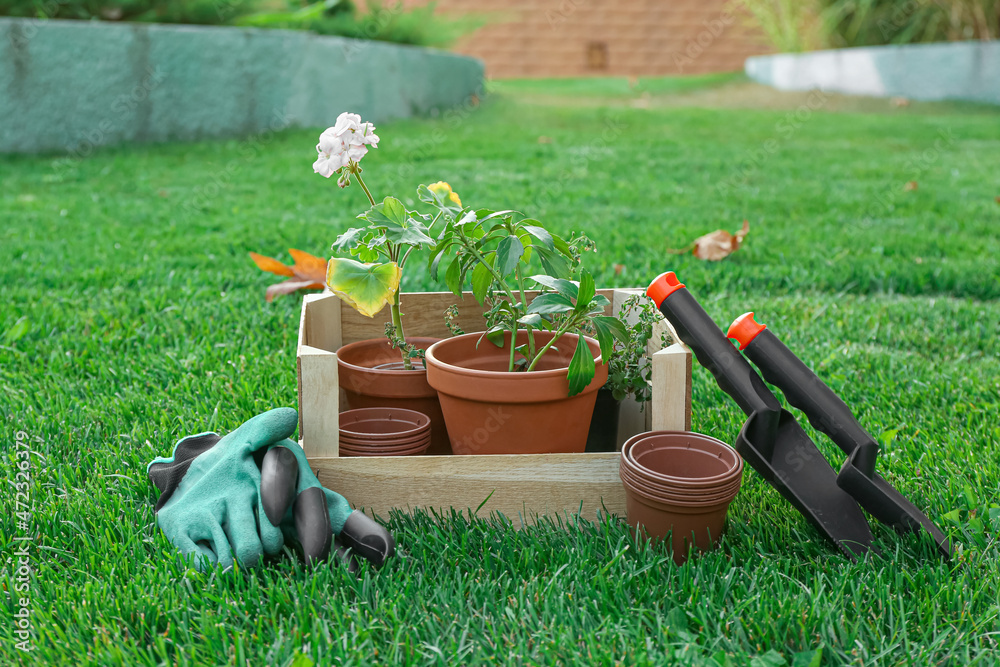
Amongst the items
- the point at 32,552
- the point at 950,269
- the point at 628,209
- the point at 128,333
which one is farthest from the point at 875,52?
the point at 32,552

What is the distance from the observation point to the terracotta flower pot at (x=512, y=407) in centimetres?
125

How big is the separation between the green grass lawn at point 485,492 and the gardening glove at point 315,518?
46mm

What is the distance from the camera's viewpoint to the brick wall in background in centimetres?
1609

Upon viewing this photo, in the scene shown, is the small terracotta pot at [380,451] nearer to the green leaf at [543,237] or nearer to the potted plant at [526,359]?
the potted plant at [526,359]

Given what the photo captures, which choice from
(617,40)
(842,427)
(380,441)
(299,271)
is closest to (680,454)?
(842,427)

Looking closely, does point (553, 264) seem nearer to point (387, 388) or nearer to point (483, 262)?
point (483, 262)

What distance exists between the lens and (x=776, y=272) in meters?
2.67

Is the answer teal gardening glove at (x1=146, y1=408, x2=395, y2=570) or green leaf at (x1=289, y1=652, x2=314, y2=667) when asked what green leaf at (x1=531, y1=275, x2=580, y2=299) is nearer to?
teal gardening glove at (x1=146, y1=408, x2=395, y2=570)

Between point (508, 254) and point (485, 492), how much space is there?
38 centimetres

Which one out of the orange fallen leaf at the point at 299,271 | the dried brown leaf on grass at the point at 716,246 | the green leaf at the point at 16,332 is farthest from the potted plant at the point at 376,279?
the dried brown leaf on grass at the point at 716,246

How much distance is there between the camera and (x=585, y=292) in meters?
1.25

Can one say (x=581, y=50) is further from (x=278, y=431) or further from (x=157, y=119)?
(x=278, y=431)

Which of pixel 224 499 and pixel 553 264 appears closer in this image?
pixel 224 499

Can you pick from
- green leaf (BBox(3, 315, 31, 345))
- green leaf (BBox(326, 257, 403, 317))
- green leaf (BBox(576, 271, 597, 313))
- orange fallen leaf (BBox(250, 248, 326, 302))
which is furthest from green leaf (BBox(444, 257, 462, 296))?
green leaf (BBox(3, 315, 31, 345))
